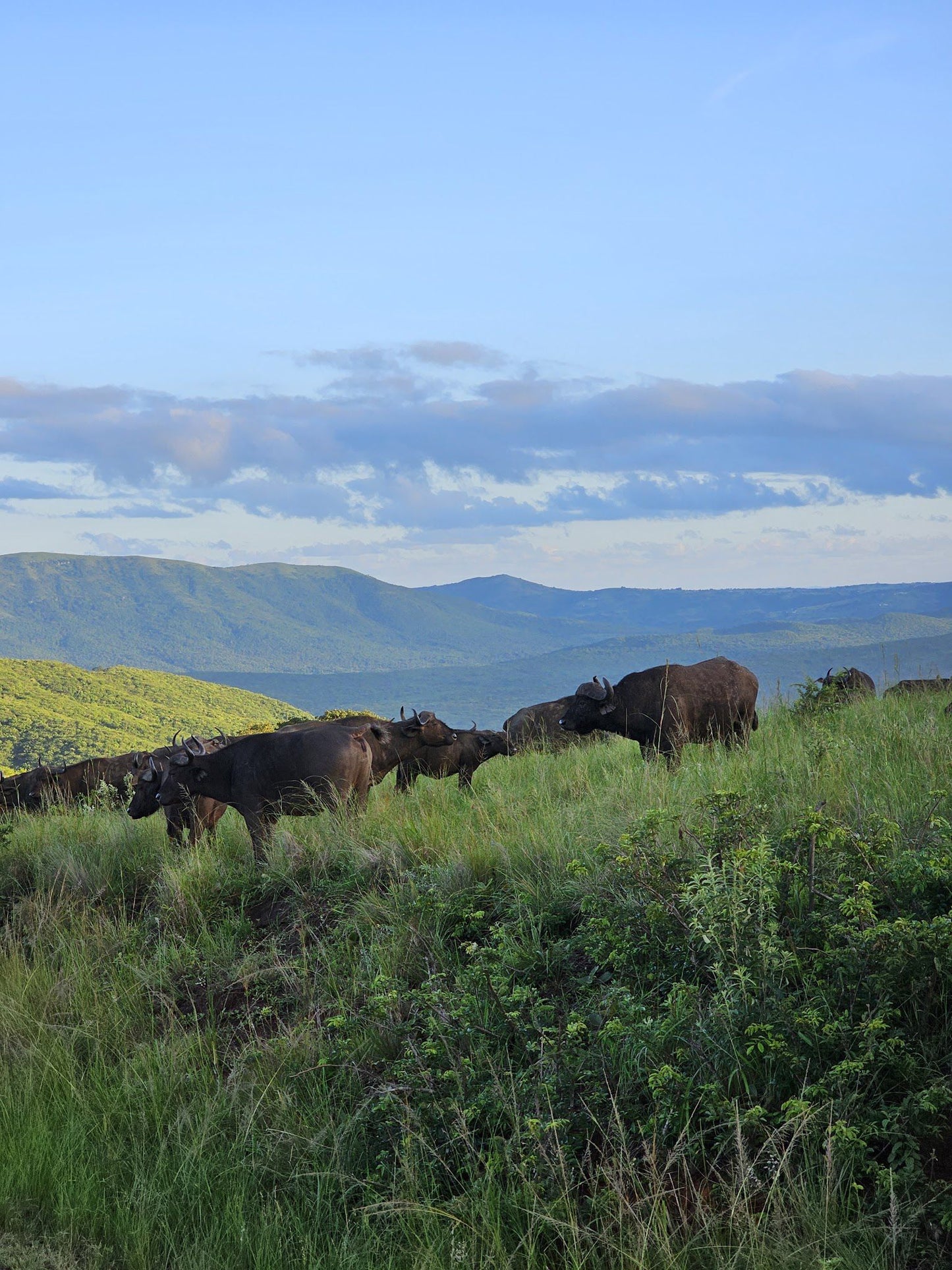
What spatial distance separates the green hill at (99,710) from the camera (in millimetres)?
114312

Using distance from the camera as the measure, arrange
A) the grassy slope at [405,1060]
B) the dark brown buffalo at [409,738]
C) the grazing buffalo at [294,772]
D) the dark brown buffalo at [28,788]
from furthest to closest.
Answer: the dark brown buffalo at [28,788], the dark brown buffalo at [409,738], the grazing buffalo at [294,772], the grassy slope at [405,1060]

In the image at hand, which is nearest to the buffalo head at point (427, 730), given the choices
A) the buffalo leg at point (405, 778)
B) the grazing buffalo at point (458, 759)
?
the grazing buffalo at point (458, 759)

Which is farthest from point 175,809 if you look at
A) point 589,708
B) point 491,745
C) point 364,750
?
point 589,708

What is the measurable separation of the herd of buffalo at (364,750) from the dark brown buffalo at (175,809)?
0.06ft

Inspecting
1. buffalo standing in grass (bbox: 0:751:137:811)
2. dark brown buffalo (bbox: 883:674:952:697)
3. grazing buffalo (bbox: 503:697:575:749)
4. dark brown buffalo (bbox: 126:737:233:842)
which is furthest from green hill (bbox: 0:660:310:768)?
dark brown buffalo (bbox: 126:737:233:842)

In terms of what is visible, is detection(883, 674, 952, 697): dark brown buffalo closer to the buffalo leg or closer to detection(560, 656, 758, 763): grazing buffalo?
detection(560, 656, 758, 763): grazing buffalo

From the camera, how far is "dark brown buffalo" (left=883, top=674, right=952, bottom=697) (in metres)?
17.9

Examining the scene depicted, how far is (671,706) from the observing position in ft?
46.1

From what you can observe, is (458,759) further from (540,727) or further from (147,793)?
(147,793)

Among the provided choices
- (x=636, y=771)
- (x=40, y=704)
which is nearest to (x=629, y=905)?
(x=636, y=771)

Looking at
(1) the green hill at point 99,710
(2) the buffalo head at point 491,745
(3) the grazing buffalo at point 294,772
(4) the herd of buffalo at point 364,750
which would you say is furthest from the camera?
(1) the green hill at point 99,710

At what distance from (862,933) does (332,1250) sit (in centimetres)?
274

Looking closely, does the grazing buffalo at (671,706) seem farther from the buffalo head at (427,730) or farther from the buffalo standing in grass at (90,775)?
the buffalo standing in grass at (90,775)

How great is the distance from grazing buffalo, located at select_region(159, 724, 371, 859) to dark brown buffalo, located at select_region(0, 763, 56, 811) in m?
8.82
